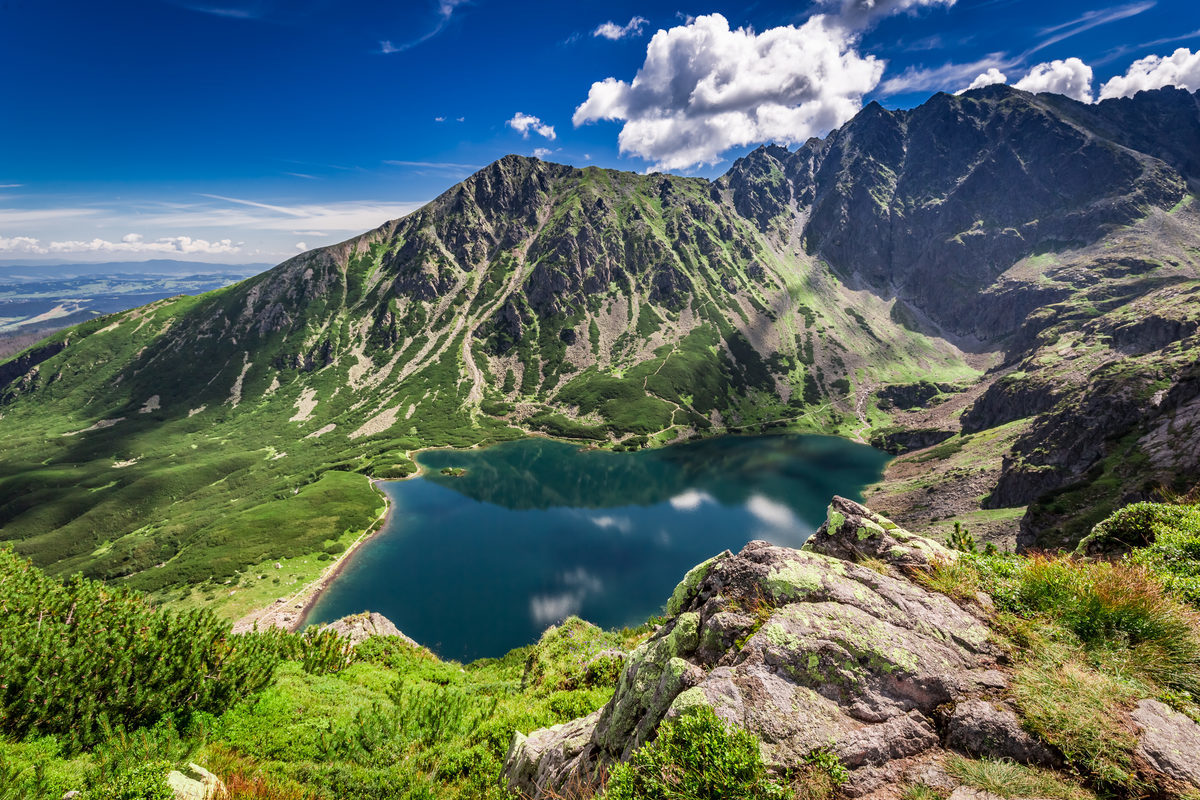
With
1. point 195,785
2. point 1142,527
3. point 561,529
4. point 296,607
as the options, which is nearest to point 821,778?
point 195,785

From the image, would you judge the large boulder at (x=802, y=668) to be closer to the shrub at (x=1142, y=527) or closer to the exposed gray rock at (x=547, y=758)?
the exposed gray rock at (x=547, y=758)

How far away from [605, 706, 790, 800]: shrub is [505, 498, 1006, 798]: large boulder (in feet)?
2.06

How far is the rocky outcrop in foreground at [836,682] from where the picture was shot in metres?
7.00

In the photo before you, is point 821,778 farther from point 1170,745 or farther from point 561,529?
point 561,529

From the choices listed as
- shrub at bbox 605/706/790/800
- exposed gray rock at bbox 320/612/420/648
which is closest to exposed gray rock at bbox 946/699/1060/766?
shrub at bbox 605/706/790/800

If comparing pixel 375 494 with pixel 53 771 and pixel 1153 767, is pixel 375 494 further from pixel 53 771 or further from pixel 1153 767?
pixel 1153 767

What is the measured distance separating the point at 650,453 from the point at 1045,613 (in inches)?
6183

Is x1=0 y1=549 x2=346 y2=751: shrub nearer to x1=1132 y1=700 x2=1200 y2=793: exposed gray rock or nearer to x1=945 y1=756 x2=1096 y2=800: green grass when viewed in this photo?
x1=945 y1=756 x2=1096 y2=800: green grass

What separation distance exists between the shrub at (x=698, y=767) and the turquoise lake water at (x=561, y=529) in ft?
222

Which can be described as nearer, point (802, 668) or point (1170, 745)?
point (1170, 745)

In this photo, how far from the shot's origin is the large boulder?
25.5 feet

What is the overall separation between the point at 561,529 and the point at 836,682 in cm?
10157

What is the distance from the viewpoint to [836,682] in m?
8.45

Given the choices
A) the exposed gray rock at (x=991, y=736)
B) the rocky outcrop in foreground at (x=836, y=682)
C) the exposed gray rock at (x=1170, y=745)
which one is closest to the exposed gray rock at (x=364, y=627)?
the rocky outcrop in foreground at (x=836, y=682)
